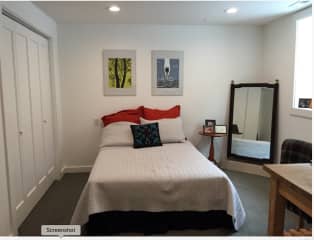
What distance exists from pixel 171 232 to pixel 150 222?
22cm

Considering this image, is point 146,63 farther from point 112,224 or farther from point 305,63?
point 112,224

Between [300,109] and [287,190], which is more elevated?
[300,109]

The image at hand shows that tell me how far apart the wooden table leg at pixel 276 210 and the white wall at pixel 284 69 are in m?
1.76

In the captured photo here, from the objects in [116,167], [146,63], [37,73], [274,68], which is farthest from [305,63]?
[37,73]

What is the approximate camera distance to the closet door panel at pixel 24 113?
2.66 metres

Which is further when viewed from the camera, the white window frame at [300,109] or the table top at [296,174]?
the white window frame at [300,109]

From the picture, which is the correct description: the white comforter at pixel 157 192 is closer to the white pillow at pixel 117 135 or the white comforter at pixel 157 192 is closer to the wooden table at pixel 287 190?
the wooden table at pixel 287 190

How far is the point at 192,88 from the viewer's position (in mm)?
4273

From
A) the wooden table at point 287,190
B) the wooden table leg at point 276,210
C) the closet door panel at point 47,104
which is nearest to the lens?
the wooden table at point 287,190

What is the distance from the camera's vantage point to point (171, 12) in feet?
11.2

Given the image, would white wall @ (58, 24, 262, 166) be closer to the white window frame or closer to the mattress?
the mattress

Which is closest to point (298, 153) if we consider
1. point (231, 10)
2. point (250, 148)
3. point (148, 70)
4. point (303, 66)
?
point (303, 66)

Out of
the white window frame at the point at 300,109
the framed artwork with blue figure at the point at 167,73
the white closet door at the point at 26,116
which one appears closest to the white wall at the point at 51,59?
the white closet door at the point at 26,116

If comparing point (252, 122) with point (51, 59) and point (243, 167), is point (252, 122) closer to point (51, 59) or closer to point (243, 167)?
point (243, 167)
